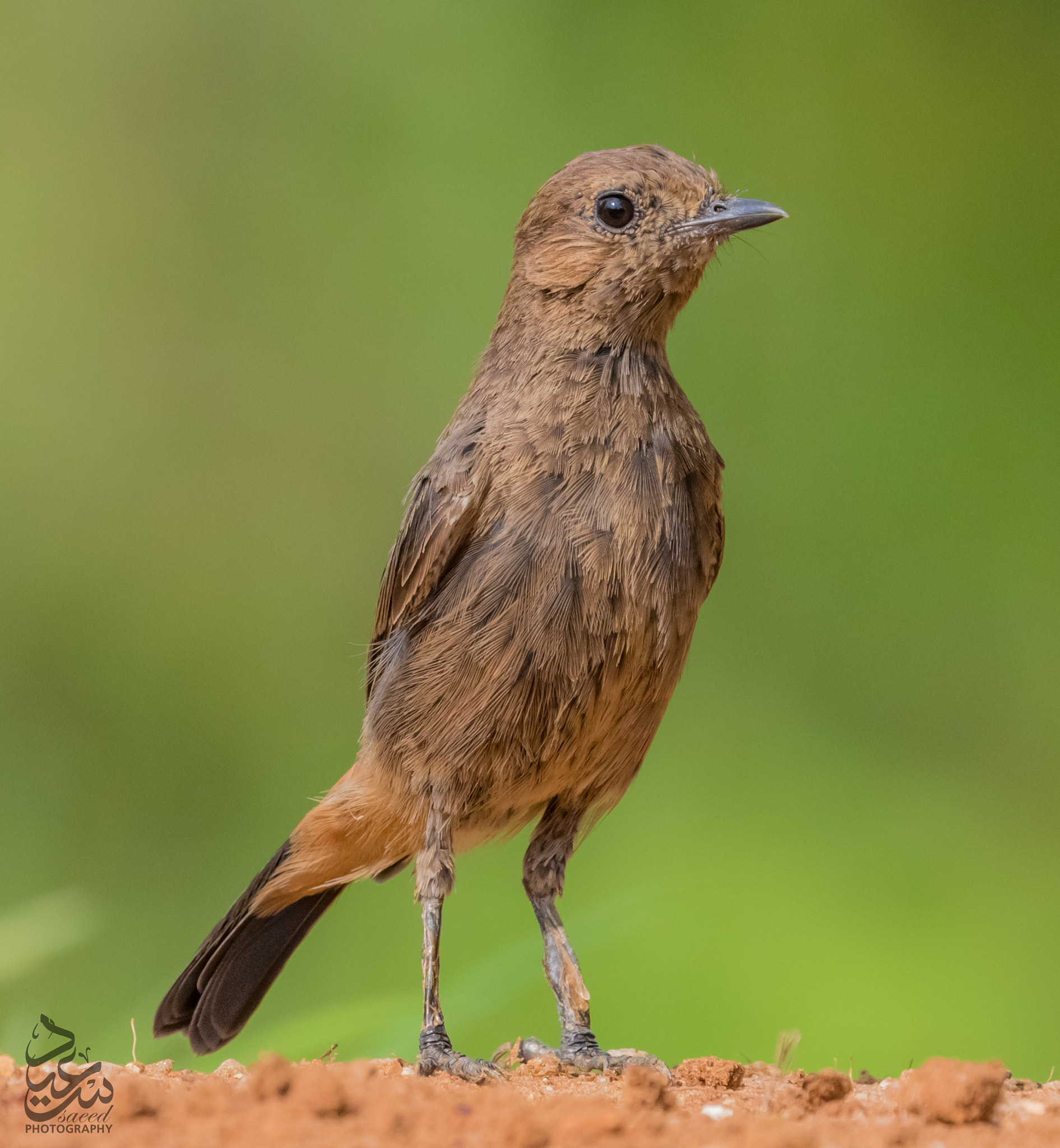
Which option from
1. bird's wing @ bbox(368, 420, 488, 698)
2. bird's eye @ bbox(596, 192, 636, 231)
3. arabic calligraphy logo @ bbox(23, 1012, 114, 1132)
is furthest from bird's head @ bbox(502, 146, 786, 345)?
arabic calligraphy logo @ bbox(23, 1012, 114, 1132)

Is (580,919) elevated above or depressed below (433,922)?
below

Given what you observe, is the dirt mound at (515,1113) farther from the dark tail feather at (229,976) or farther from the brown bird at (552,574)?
the dark tail feather at (229,976)

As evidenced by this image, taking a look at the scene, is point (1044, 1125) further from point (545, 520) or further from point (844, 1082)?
point (545, 520)

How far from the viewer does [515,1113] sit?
224 centimetres

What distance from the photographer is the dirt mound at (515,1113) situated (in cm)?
217

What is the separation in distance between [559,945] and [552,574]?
3.56ft

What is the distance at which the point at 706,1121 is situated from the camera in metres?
2.36

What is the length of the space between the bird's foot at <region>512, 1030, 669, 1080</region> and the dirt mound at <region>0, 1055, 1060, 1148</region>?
0.45 meters

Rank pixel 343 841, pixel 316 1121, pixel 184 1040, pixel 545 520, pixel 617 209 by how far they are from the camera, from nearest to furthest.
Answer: pixel 316 1121, pixel 545 520, pixel 617 209, pixel 343 841, pixel 184 1040

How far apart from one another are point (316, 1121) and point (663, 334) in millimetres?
2162

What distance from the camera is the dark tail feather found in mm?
3805

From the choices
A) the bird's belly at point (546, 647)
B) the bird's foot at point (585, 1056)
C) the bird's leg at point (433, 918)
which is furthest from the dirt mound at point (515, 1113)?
the bird's belly at point (546, 647)

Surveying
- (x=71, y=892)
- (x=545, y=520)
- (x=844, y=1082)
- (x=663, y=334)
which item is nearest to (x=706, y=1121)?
(x=844, y=1082)

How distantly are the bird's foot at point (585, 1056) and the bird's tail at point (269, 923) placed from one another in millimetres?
629
